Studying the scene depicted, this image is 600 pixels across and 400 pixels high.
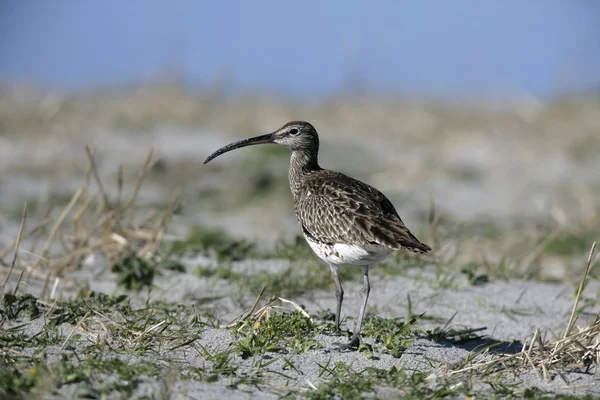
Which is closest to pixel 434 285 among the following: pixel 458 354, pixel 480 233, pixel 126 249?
pixel 458 354

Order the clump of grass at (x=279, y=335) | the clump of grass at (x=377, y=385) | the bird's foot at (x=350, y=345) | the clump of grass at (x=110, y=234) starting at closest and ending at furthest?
1. the clump of grass at (x=377, y=385)
2. the clump of grass at (x=279, y=335)
3. the bird's foot at (x=350, y=345)
4. the clump of grass at (x=110, y=234)

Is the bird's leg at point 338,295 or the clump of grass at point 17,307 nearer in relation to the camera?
the clump of grass at point 17,307

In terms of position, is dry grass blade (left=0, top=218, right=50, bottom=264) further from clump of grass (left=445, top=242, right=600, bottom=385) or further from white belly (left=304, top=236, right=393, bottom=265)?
clump of grass (left=445, top=242, right=600, bottom=385)

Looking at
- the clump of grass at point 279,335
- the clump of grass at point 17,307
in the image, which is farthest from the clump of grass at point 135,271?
the clump of grass at point 279,335

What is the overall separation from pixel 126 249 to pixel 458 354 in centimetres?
320

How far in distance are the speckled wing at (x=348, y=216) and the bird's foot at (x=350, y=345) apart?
594 mm

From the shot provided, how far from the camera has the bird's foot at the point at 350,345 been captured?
428cm

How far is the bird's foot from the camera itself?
14.0 ft

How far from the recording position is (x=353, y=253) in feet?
15.4

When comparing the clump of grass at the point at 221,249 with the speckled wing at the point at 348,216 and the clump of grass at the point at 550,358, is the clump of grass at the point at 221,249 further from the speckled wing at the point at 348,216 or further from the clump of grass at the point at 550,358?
the clump of grass at the point at 550,358

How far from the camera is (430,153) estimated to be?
14039 mm

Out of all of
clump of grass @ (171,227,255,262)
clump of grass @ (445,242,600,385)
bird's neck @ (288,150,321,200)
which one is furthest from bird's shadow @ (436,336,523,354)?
clump of grass @ (171,227,255,262)

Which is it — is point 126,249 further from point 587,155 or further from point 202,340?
point 587,155

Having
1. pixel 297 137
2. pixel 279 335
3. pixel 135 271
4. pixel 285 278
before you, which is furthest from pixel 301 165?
pixel 279 335
